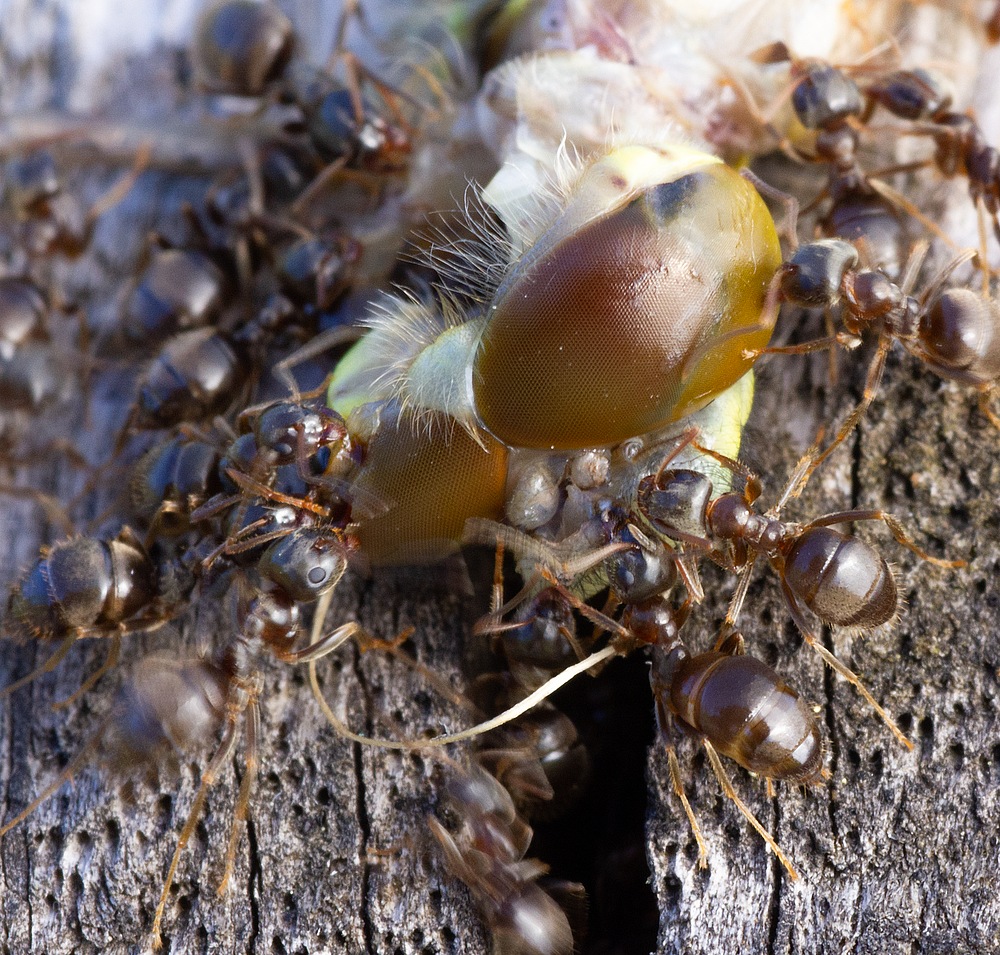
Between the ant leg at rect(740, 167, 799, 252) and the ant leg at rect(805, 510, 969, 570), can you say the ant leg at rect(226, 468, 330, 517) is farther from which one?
the ant leg at rect(740, 167, 799, 252)

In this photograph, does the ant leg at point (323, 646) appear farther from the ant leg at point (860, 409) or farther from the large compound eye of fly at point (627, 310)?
the ant leg at point (860, 409)

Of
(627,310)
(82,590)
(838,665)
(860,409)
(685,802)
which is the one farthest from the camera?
(82,590)

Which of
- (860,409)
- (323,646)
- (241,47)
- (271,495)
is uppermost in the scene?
(241,47)

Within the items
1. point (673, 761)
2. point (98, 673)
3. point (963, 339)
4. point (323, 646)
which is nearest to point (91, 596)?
point (98, 673)

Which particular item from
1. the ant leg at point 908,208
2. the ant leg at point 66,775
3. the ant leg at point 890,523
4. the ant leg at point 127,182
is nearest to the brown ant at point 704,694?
the ant leg at point 890,523

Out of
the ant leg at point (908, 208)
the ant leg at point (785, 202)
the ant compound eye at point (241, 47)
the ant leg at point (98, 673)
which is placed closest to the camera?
the ant leg at point (785, 202)

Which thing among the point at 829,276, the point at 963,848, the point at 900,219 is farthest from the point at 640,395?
the point at 900,219

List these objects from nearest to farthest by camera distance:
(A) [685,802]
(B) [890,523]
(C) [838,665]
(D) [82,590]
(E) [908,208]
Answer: (A) [685,802] < (C) [838,665] < (B) [890,523] < (D) [82,590] < (E) [908,208]

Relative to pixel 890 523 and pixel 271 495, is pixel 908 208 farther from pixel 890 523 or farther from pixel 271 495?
pixel 271 495
